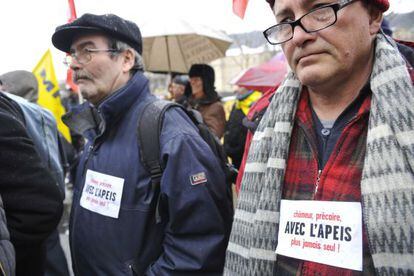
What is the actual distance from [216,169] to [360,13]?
0.96 metres

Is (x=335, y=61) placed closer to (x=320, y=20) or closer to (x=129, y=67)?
(x=320, y=20)

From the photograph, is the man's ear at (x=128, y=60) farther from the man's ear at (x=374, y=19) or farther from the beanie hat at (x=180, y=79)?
the beanie hat at (x=180, y=79)

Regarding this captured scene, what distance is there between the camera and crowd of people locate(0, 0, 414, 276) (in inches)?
46.2

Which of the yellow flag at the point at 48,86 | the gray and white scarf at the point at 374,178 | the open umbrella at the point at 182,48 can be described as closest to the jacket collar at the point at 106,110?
the gray and white scarf at the point at 374,178

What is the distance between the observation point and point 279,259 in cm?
136

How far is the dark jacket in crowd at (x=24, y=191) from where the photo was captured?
1.63 m

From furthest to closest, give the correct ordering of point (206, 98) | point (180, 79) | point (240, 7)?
point (180, 79) < point (206, 98) < point (240, 7)

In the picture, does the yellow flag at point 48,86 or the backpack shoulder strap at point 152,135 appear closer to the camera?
the backpack shoulder strap at point 152,135

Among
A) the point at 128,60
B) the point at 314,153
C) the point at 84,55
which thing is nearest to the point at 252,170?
the point at 314,153

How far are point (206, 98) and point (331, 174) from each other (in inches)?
138

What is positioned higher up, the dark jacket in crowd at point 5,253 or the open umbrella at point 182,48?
the open umbrella at point 182,48

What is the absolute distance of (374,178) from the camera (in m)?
1.13

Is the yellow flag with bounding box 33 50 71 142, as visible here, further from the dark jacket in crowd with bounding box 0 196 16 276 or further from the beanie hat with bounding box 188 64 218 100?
the dark jacket in crowd with bounding box 0 196 16 276

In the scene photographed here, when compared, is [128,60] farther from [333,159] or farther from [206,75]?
[206,75]
